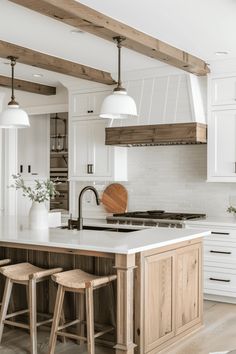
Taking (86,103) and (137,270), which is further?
(86,103)

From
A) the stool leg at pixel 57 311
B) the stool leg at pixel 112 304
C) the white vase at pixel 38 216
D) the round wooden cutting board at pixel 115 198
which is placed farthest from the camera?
the round wooden cutting board at pixel 115 198

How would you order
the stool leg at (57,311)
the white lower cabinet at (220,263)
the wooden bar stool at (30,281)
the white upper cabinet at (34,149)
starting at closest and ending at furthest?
the stool leg at (57,311)
the wooden bar stool at (30,281)
the white lower cabinet at (220,263)
the white upper cabinet at (34,149)

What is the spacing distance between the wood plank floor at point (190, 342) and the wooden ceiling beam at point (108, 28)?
2.54 metres

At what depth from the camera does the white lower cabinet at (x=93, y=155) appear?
672 cm

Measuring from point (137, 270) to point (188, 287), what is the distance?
0.80 meters

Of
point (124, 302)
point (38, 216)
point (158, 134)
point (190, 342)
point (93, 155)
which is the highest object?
point (158, 134)

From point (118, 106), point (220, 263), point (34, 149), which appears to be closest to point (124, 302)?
point (118, 106)

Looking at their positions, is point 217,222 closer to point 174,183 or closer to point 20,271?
point 174,183

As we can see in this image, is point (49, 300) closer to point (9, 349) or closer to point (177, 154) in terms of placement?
point (9, 349)

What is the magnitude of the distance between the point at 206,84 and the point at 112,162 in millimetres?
1573

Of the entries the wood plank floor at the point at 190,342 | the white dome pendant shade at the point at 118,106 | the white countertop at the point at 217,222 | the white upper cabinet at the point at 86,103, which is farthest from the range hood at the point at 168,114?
the wood plank floor at the point at 190,342

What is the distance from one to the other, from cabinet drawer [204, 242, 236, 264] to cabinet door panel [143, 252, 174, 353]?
1.60m

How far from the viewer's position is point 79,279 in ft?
12.4

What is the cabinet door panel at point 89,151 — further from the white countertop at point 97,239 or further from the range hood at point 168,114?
the white countertop at point 97,239
